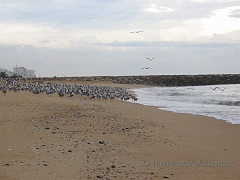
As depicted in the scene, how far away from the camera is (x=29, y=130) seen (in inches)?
300

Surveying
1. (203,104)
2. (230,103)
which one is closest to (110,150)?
(203,104)

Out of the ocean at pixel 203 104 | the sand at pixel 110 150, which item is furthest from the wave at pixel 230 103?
the sand at pixel 110 150

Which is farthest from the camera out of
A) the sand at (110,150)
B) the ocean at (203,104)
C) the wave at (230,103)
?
the wave at (230,103)

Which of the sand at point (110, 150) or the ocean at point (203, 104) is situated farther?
the ocean at point (203, 104)

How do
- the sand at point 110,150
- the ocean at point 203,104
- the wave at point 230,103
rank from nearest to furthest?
1. the sand at point 110,150
2. the ocean at point 203,104
3. the wave at point 230,103

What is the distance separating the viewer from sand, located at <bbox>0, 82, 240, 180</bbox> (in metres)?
5.10

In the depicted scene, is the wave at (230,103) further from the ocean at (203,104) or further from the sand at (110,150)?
the sand at (110,150)

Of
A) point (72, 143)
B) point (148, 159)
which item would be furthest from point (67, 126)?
point (148, 159)

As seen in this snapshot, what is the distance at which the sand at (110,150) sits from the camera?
510 centimetres

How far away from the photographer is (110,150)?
21.0ft

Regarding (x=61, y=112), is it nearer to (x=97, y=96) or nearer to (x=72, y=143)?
(x=72, y=143)

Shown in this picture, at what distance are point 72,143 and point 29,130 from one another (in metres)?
1.51

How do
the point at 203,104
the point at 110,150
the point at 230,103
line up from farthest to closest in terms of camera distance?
the point at 203,104 → the point at 230,103 → the point at 110,150

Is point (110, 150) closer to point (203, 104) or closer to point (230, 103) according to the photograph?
point (203, 104)
